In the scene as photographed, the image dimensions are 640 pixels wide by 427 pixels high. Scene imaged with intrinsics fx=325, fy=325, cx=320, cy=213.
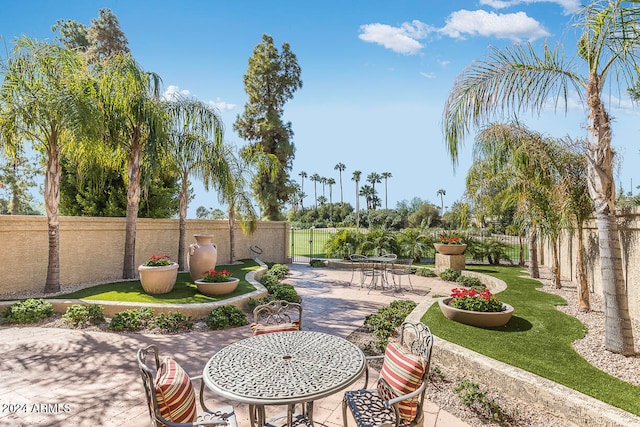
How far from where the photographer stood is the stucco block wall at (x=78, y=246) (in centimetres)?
717

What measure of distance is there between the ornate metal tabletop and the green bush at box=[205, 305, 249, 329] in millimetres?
2967

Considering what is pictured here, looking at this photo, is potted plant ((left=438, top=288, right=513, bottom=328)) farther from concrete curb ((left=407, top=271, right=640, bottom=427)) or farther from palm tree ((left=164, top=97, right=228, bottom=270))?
palm tree ((left=164, top=97, right=228, bottom=270))

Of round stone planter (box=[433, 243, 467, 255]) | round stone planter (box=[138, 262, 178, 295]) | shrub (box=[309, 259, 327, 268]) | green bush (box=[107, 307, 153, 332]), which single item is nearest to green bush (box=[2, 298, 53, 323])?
green bush (box=[107, 307, 153, 332])

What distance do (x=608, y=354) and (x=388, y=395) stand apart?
3.22m

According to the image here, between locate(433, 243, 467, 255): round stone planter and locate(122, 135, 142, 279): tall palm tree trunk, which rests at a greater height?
locate(122, 135, 142, 279): tall palm tree trunk

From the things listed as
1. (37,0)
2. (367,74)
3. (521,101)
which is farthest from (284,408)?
(37,0)

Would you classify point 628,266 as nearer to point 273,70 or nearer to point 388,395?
point 388,395

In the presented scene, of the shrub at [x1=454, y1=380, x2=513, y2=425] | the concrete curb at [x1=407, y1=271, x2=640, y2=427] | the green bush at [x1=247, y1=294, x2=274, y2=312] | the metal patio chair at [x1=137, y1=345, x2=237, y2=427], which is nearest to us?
the metal patio chair at [x1=137, y1=345, x2=237, y2=427]

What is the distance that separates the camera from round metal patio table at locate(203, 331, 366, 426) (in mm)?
2016

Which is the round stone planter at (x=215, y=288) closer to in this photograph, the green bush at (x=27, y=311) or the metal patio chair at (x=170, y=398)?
the green bush at (x=27, y=311)

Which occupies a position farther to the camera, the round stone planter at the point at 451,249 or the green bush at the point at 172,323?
the round stone planter at the point at 451,249

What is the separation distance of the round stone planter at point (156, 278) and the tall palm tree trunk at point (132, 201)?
189 centimetres

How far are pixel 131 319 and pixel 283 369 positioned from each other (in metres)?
4.33

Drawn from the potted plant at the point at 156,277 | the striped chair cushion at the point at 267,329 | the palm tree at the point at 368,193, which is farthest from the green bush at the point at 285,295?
the palm tree at the point at 368,193
